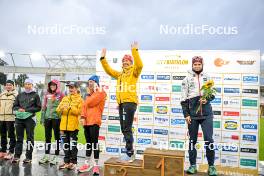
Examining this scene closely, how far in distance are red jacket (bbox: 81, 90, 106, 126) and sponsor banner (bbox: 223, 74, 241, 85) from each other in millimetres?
2794

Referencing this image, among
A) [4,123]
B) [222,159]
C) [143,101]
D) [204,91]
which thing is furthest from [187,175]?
[4,123]

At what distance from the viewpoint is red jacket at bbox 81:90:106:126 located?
5.29 meters

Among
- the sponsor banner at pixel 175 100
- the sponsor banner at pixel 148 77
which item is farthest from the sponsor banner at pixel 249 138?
the sponsor banner at pixel 148 77

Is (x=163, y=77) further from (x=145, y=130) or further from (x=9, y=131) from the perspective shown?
(x=9, y=131)

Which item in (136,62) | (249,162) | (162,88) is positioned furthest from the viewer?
(162,88)

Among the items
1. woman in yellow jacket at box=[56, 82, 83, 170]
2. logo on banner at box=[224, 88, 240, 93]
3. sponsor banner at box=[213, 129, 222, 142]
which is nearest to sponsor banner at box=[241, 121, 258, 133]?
sponsor banner at box=[213, 129, 222, 142]

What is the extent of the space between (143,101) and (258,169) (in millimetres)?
2946

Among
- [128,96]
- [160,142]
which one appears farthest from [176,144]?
[128,96]

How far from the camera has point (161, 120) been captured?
22.0 feet

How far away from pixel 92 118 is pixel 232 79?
3.22 metres

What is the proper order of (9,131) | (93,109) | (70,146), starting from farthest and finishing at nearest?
1. (9,131)
2. (70,146)
3. (93,109)

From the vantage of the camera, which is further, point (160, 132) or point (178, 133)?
point (160, 132)

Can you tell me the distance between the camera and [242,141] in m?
6.20

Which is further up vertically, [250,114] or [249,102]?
[249,102]
